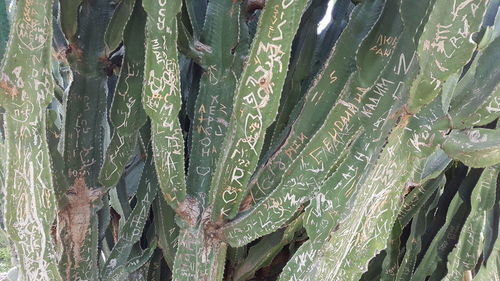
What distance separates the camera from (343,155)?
0.98 meters

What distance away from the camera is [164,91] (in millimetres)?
971

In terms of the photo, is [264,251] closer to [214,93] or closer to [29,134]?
[214,93]

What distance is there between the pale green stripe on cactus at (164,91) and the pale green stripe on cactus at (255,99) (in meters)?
0.08

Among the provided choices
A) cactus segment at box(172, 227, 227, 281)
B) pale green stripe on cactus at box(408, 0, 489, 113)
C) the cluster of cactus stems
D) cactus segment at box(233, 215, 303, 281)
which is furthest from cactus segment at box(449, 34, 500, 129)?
cactus segment at box(172, 227, 227, 281)

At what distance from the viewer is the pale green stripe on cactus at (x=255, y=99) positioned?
2.89 feet

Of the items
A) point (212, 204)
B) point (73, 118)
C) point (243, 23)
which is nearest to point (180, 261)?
point (212, 204)

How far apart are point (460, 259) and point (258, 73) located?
697 millimetres

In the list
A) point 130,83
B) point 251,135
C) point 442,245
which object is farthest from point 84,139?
point 442,245

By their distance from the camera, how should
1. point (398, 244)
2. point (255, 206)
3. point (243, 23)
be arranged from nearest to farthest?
point (255, 206)
point (243, 23)
point (398, 244)

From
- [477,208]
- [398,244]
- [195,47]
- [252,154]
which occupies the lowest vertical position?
[398,244]

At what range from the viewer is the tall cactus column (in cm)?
90

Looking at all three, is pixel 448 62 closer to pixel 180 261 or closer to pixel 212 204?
pixel 212 204

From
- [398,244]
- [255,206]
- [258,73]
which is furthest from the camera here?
[398,244]

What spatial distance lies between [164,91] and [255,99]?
0.16 metres
